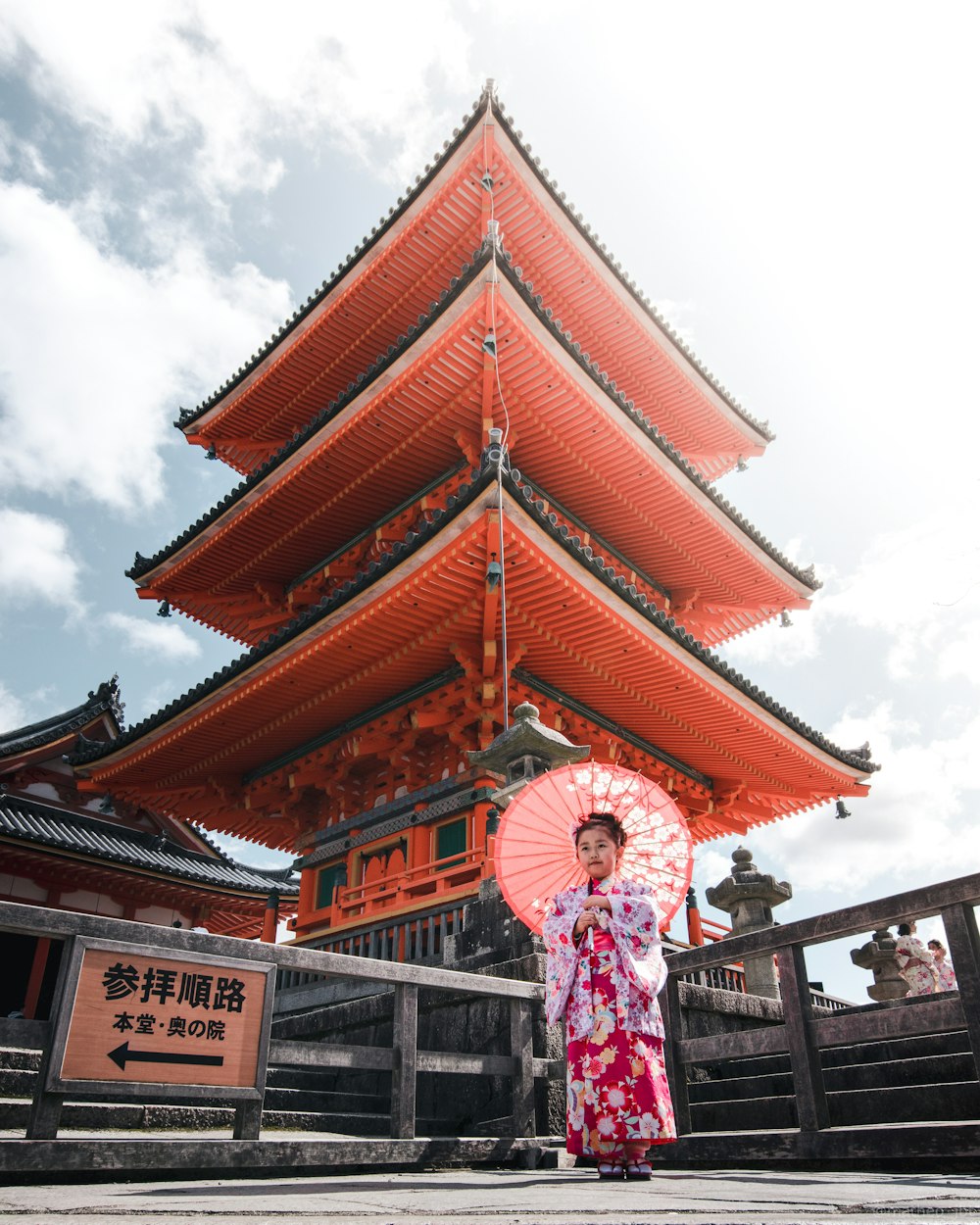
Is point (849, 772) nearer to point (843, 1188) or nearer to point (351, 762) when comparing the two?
point (351, 762)

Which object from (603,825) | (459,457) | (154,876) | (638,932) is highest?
(459,457)

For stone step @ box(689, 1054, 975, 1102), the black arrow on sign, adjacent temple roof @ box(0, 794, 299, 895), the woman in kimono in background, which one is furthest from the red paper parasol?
adjacent temple roof @ box(0, 794, 299, 895)

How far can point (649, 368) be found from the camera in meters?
14.9

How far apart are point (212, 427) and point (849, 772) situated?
12740 millimetres

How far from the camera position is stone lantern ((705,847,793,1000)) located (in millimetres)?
10969

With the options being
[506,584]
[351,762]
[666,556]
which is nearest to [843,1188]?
[506,584]

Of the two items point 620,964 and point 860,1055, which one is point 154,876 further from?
point 620,964

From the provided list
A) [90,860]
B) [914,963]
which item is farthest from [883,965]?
[90,860]

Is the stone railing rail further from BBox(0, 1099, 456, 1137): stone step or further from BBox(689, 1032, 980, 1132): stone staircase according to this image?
BBox(0, 1099, 456, 1137): stone step

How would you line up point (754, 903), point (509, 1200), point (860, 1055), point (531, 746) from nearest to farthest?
point (509, 1200), point (860, 1055), point (531, 746), point (754, 903)

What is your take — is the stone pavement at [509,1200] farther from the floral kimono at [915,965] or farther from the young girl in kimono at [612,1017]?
the floral kimono at [915,965]

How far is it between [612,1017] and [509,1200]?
1544mm

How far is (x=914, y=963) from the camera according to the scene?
1066cm

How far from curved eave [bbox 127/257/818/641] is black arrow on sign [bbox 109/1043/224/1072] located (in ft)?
27.8
